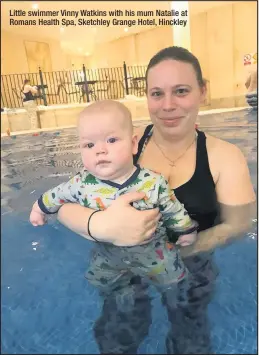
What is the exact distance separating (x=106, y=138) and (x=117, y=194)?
159 millimetres

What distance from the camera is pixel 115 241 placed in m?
0.99

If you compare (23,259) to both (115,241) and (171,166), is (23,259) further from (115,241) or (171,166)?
(171,166)

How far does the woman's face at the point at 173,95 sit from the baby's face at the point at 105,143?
175 mm

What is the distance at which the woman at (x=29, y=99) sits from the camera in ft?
3.67

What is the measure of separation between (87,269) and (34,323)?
21cm

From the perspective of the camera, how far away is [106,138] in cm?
92

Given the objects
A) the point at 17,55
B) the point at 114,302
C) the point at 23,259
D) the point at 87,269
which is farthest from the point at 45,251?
the point at 17,55

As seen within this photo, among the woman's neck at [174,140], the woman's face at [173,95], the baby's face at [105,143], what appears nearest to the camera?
the baby's face at [105,143]

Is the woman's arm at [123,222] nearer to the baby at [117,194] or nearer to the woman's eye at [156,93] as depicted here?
the baby at [117,194]

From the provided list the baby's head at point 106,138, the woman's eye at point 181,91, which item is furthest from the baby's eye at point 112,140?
the woman's eye at point 181,91

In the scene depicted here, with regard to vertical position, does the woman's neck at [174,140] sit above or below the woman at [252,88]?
below

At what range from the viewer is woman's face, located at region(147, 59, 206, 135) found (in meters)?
1.03

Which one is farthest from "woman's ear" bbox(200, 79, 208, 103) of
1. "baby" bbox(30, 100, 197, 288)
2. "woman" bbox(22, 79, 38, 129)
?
"woman" bbox(22, 79, 38, 129)

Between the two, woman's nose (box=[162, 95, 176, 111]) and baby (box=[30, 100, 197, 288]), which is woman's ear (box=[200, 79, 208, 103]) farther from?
baby (box=[30, 100, 197, 288])
